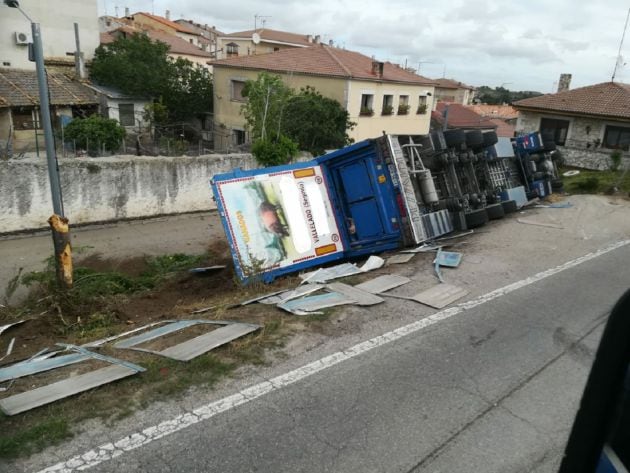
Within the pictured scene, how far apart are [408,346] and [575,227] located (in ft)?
25.6

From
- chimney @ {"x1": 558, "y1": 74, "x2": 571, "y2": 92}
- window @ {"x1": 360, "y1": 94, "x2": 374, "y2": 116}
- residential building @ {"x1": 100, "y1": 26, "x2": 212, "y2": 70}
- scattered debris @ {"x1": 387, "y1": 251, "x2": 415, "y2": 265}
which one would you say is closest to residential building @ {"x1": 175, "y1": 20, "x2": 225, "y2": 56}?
residential building @ {"x1": 100, "y1": 26, "x2": 212, "y2": 70}

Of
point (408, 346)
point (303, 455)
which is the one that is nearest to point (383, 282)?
point (408, 346)

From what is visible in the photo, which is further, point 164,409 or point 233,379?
point 233,379

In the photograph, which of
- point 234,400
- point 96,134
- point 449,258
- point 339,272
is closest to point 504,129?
point 96,134

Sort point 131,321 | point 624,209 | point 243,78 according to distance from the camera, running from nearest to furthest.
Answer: point 131,321 → point 624,209 → point 243,78

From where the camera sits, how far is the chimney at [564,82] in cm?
3388

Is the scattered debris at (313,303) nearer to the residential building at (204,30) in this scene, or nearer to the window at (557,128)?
the window at (557,128)

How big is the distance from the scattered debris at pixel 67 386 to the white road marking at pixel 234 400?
30.5 inches

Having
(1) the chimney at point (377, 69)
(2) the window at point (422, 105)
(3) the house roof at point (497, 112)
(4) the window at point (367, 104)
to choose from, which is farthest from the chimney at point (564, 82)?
(3) the house roof at point (497, 112)

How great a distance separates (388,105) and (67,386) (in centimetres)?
2993

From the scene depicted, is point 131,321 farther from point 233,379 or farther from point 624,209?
point 624,209

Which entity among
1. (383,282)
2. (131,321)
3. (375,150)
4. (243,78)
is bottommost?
(131,321)

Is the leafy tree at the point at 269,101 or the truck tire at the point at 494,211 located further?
the leafy tree at the point at 269,101

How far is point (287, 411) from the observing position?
4070 millimetres
